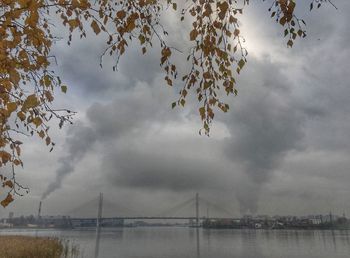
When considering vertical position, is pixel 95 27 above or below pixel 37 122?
above

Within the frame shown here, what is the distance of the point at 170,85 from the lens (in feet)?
17.1

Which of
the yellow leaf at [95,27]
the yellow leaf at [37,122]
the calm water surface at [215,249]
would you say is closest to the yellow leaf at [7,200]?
the yellow leaf at [37,122]

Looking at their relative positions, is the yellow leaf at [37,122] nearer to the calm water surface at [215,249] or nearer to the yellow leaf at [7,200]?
the yellow leaf at [7,200]

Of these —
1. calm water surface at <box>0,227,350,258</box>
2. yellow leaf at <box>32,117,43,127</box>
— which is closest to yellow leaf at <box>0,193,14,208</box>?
yellow leaf at <box>32,117,43,127</box>

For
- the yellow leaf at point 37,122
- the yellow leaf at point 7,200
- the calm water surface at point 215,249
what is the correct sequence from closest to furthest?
the yellow leaf at point 37,122, the yellow leaf at point 7,200, the calm water surface at point 215,249

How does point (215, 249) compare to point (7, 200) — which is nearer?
point (7, 200)

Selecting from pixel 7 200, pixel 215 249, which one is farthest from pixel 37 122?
pixel 215 249

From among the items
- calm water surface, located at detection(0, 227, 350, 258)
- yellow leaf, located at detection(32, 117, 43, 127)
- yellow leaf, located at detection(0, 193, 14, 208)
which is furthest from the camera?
calm water surface, located at detection(0, 227, 350, 258)

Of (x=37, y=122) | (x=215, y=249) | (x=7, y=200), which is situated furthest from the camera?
(x=215, y=249)

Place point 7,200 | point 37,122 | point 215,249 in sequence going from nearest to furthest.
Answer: point 37,122
point 7,200
point 215,249

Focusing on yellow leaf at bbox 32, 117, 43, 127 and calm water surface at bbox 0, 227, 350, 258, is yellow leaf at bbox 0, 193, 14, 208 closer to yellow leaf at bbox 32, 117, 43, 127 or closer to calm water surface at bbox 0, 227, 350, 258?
yellow leaf at bbox 32, 117, 43, 127

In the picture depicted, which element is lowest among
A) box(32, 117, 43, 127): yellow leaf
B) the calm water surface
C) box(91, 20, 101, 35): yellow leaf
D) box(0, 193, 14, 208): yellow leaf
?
the calm water surface

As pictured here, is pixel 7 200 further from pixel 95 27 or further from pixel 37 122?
pixel 95 27

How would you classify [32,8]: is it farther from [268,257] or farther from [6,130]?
[268,257]
